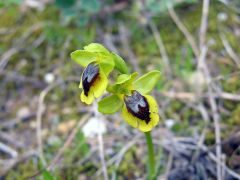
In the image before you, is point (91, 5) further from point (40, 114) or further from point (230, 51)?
point (230, 51)

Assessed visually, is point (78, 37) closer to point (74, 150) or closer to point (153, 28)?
point (153, 28)

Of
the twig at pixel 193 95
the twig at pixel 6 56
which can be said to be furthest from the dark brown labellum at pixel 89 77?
the twig at pixel 6 56

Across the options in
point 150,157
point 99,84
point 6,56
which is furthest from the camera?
point 6,56

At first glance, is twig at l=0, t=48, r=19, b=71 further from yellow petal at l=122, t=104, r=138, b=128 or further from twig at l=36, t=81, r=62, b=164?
yellow petal at l=122, t=104, r=138, b=128

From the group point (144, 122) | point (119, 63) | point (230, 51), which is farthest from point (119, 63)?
point (230, 51)

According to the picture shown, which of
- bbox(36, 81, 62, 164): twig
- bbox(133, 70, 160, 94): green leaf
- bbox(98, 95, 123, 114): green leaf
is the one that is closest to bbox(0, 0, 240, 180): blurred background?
bbox(36, 81, 62, 164): twig

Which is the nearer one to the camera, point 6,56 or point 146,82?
point 146,82

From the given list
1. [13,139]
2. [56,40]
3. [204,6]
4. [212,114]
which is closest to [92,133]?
[13,139]
